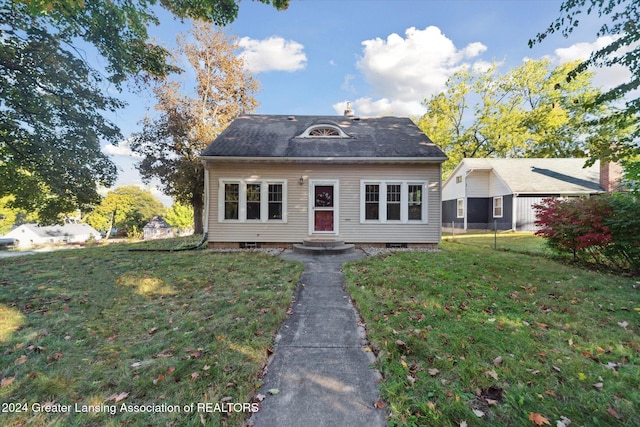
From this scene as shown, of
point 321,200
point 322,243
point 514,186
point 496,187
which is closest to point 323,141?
point 321,200

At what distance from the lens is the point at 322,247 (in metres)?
8.80

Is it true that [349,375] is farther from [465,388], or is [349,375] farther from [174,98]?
[174,98]

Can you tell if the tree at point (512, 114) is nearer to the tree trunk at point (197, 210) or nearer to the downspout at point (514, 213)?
the downspout at point (514, 213)

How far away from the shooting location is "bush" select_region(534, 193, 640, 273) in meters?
5.96

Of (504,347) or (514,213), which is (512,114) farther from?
(504,347)

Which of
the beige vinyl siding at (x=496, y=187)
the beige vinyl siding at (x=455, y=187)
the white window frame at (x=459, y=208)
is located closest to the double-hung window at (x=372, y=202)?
the beige vinyl siding at (x=496, y=187)

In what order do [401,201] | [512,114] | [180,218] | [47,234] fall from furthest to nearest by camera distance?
[180,218] < [47,234] < [512,114] < [401,201]

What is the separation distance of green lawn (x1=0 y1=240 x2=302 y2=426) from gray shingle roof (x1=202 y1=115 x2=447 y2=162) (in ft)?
18.1

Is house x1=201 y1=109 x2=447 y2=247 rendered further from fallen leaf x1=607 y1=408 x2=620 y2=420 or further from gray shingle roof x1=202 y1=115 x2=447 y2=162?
fallen leaf x1=607 y1=408 x2=620 y2=420

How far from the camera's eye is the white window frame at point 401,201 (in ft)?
32.3

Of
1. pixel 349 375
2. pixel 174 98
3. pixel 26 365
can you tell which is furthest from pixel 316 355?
pixel 174 98

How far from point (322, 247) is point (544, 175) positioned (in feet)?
61.2

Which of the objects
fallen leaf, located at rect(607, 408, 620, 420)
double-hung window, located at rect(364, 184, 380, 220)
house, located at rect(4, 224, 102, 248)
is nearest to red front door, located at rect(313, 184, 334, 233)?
double-hung window, located at rect(364, 184, 380, 220)

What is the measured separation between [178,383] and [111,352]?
117cm
